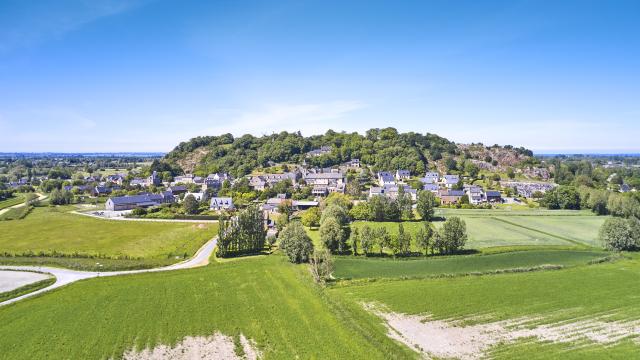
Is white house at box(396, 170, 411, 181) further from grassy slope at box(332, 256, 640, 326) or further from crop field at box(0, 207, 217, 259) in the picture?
grassy slope at box(332, 256, 640, 326)

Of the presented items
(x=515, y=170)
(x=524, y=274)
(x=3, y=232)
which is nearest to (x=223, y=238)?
(x=524, y=274)

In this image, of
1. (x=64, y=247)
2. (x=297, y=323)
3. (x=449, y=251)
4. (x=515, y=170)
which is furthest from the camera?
(x=515, y=170)

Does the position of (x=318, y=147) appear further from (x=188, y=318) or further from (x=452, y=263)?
(x=188, y=318)

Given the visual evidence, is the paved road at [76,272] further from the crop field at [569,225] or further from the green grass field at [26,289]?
the crop field at [569,225]

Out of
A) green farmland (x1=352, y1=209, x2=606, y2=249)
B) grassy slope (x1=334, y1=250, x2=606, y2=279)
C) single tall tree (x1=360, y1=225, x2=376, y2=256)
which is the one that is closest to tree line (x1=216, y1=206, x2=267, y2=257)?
grassy slope (x1=334, y1=250, x2=606, y2=279)

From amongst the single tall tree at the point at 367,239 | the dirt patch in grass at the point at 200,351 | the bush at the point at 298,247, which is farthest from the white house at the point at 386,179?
the dirt patch in grass at the point at 200,351

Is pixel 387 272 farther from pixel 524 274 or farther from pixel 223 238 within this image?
pixel 223 238

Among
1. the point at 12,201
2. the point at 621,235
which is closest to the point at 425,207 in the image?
the point at 621,235
